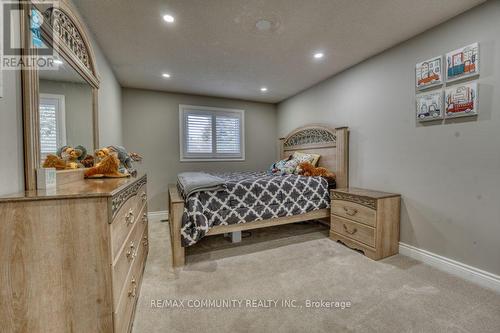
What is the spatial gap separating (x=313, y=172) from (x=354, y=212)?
0.84 meters

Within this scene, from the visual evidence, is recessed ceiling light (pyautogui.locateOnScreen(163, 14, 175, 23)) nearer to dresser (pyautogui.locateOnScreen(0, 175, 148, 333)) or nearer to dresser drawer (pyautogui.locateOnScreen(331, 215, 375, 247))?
dresser (pyautogui.locateOnScreen(0, 175, 148, 333))

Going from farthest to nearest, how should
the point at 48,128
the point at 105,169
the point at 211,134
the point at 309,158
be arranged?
the point at 211,134, the point at 309,158, the point at 105,169, the point at 48,128

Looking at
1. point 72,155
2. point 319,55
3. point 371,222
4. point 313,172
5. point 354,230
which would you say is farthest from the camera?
point 313,172

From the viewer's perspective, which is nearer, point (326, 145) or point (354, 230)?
point (354, 230)

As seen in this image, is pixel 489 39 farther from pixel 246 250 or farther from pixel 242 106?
pixel 242 106

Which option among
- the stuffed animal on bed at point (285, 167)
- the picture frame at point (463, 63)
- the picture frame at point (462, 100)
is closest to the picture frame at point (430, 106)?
the picture frame at point (462, 100)

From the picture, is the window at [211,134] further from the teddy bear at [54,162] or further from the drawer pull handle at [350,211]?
the teddy bear at [54,162]

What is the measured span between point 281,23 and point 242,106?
2.68 metres

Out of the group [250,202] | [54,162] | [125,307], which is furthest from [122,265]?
[250,202]

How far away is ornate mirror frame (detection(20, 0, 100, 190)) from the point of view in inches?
44.8

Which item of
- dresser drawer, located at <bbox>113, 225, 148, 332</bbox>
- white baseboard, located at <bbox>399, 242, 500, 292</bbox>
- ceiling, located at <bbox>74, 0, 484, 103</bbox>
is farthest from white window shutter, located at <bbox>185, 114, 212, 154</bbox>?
white baseboard, located at <bbox>399, 242, 500, 292</bbox>

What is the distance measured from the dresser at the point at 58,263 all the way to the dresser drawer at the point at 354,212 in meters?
2.36

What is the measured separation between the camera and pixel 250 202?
2.52m

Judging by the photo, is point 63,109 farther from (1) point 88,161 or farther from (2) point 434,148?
(2) point 434,148
